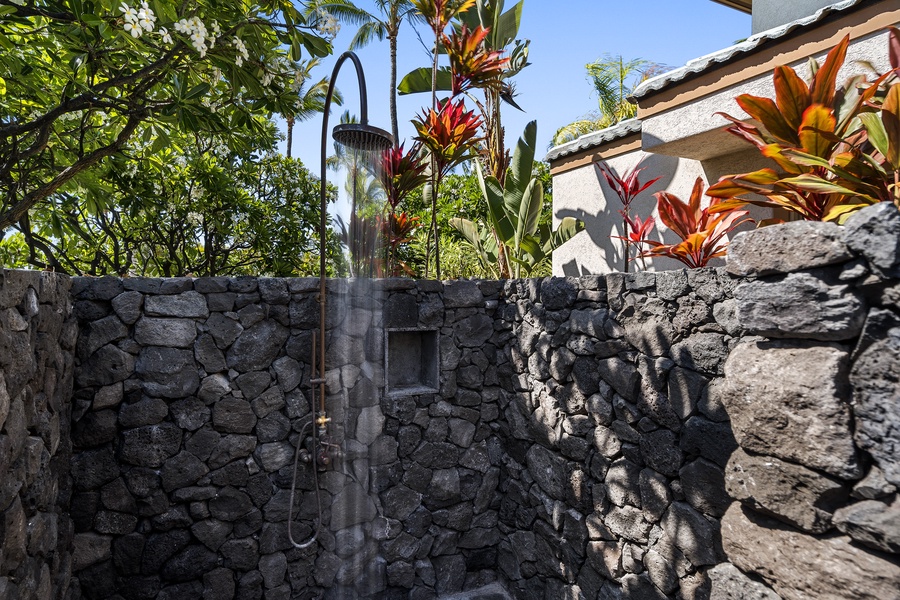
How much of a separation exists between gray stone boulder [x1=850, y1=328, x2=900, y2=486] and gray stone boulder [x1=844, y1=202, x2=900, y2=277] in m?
0.16

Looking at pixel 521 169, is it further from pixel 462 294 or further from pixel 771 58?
pixel 771 58

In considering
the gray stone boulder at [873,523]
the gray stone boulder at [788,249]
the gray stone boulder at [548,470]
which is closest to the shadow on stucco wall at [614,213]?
the gray stone boulder at [548,470]

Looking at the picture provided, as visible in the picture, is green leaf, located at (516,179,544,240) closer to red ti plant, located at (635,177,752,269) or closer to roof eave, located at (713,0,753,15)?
red ti plant, located at (635,177,752,269)

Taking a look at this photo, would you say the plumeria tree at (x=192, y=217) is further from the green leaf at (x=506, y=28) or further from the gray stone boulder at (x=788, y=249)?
the gray stone boulder at (x=788, y=249)

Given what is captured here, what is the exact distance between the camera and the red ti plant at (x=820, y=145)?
1.61m

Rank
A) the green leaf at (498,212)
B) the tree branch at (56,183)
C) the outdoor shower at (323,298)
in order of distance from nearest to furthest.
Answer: the outdoor shower at (323,298)
the tree branch at (56,183)
the green leaf at (498,212)

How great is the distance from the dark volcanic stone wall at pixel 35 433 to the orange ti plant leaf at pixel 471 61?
2.93 metres

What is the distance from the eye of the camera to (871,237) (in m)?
1.23

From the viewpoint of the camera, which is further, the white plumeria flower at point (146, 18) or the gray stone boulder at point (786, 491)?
the white plumeria flower at point (146, 18)

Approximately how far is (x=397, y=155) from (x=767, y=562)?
3.23 m

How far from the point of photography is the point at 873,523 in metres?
1.22

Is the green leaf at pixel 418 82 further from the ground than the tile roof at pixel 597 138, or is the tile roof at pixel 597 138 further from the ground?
the green leaf at pixel 418 82

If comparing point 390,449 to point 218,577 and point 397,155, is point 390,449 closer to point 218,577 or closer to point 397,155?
point 218,577

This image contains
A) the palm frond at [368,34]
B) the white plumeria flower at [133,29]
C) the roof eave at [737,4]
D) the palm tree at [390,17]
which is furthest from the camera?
the palm frond at [368,34]
